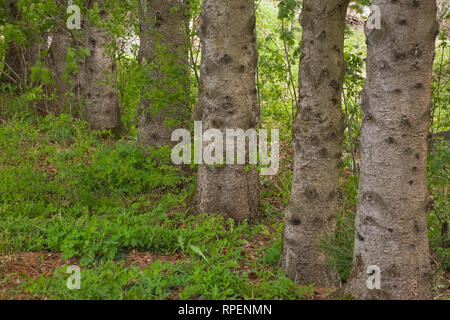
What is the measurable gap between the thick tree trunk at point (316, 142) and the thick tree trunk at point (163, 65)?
2.39 m

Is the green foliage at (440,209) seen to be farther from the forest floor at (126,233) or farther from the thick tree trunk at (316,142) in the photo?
the thick tree trunk at (316,142)

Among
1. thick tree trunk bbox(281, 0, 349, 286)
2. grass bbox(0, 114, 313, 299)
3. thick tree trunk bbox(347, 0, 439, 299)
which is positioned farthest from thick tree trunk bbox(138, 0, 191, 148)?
thick tree trunk bbox(347, 0, 439, 299)

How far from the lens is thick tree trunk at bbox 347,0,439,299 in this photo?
3.22 m

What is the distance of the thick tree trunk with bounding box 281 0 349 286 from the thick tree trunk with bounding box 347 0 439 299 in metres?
0.93

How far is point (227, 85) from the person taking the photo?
5.68 m

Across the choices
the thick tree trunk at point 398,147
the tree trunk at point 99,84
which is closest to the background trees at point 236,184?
the thick tree trunk at point 398,147

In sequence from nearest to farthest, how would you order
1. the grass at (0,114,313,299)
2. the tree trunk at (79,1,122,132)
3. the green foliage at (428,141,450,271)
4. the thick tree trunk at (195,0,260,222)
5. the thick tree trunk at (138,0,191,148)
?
1. the grass at (0,114,313,299)
2. the green foliage at (428,141,450,271)
3. the thick tree trunk at (195,0,260,222)
4. the thick tree trunk at (138,0,191,148)
5. the tree trunk at (79,1,122,132)

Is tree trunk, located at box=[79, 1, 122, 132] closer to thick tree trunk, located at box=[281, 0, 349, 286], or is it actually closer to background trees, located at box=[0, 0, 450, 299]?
background trees, located at box=[0, 0, 450, 299]

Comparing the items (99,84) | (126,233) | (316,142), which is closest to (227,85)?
(316,142)

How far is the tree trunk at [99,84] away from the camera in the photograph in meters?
8.97

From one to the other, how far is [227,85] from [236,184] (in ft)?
3.66

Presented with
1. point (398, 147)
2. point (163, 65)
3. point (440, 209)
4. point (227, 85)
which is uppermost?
point (163, 65)

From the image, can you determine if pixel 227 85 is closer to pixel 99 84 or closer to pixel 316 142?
pixel 316 142
